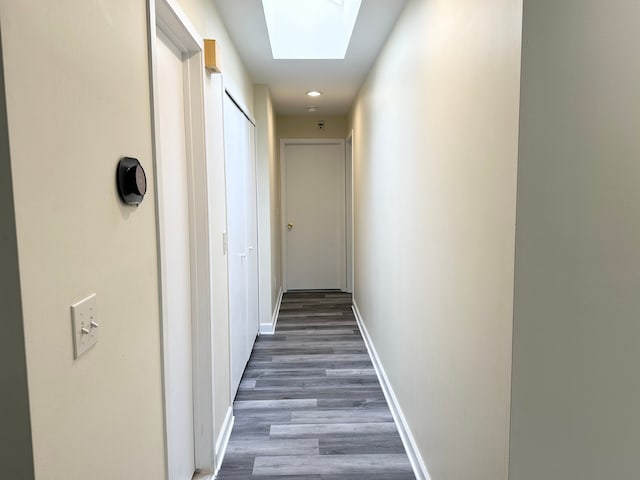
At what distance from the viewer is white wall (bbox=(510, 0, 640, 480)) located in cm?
100

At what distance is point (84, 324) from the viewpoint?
2.80 feet

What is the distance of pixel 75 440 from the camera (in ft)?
2.72

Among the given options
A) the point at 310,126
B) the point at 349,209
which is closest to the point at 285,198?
the point at 349,209

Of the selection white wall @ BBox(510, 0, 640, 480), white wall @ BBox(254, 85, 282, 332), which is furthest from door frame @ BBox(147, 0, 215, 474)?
white wall @ BBox(254, 85, 282, 332)

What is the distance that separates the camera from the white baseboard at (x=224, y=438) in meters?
2.13

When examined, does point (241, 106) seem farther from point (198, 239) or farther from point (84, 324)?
point (84, 324)

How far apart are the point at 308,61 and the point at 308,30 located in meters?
0.20

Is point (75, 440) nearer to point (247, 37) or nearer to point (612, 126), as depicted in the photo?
point (612, 126)

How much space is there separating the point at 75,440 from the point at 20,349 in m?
0.26

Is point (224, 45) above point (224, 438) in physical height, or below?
above

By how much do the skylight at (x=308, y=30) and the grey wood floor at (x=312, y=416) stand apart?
228 cm

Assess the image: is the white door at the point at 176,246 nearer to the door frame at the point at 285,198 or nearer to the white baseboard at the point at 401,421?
the white baseboard at the point at 401,421

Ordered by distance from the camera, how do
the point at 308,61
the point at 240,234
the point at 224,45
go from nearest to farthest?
the point at 224,45, the point at 240,234, the point at 308,61

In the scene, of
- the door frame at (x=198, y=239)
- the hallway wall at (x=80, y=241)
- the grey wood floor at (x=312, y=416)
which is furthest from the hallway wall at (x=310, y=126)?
the hallway wall at (x=80, y=241)
